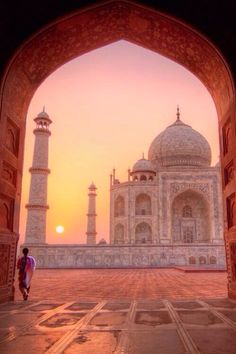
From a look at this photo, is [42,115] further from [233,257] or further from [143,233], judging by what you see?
[233,257]

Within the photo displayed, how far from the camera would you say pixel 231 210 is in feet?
15.5

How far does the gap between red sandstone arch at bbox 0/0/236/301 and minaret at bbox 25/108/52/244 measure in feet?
43.1

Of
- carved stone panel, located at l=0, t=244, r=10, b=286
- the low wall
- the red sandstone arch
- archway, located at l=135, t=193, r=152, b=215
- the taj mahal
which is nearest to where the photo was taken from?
carved stone panel, located at l=0, t=244, r=10, b=286

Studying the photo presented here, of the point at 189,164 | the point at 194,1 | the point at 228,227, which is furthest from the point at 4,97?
the point at 189,164

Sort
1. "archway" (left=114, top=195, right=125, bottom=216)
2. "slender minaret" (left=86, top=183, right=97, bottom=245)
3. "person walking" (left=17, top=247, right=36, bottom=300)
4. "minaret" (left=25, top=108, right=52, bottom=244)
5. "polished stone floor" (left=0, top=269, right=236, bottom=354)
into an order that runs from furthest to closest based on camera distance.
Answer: "slender minaret" (left=86, top=183, right=97, bottom=245) < "archway" (left=114, top=195, right=125, bottom=216) < "minaret" (left=25, top=108, right=52, bottom=244) < "person walking" (left=17, top=247, right=36, bottom=300) < "polished stone floor" (left=0, top=269, right=236, bottom=354)

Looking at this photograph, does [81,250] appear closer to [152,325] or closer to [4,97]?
[4,97]

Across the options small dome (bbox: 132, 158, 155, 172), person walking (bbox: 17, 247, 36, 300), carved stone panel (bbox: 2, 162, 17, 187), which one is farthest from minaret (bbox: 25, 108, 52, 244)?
carved stone panel (bbox: 2, 162, 17, 187)

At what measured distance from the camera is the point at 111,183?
26891mm

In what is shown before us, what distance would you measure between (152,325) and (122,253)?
1406 cm

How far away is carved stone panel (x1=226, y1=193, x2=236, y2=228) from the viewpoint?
180 inches

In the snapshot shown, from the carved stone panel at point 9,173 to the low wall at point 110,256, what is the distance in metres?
12.2

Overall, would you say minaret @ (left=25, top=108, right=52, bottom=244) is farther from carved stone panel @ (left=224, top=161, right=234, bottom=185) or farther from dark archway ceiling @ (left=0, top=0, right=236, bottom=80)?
carved stone panel @ (left=224, top=161, right=234, bottom=185)

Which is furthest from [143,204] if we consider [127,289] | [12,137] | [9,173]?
[9,173]

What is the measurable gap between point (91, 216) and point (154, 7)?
24.2m
